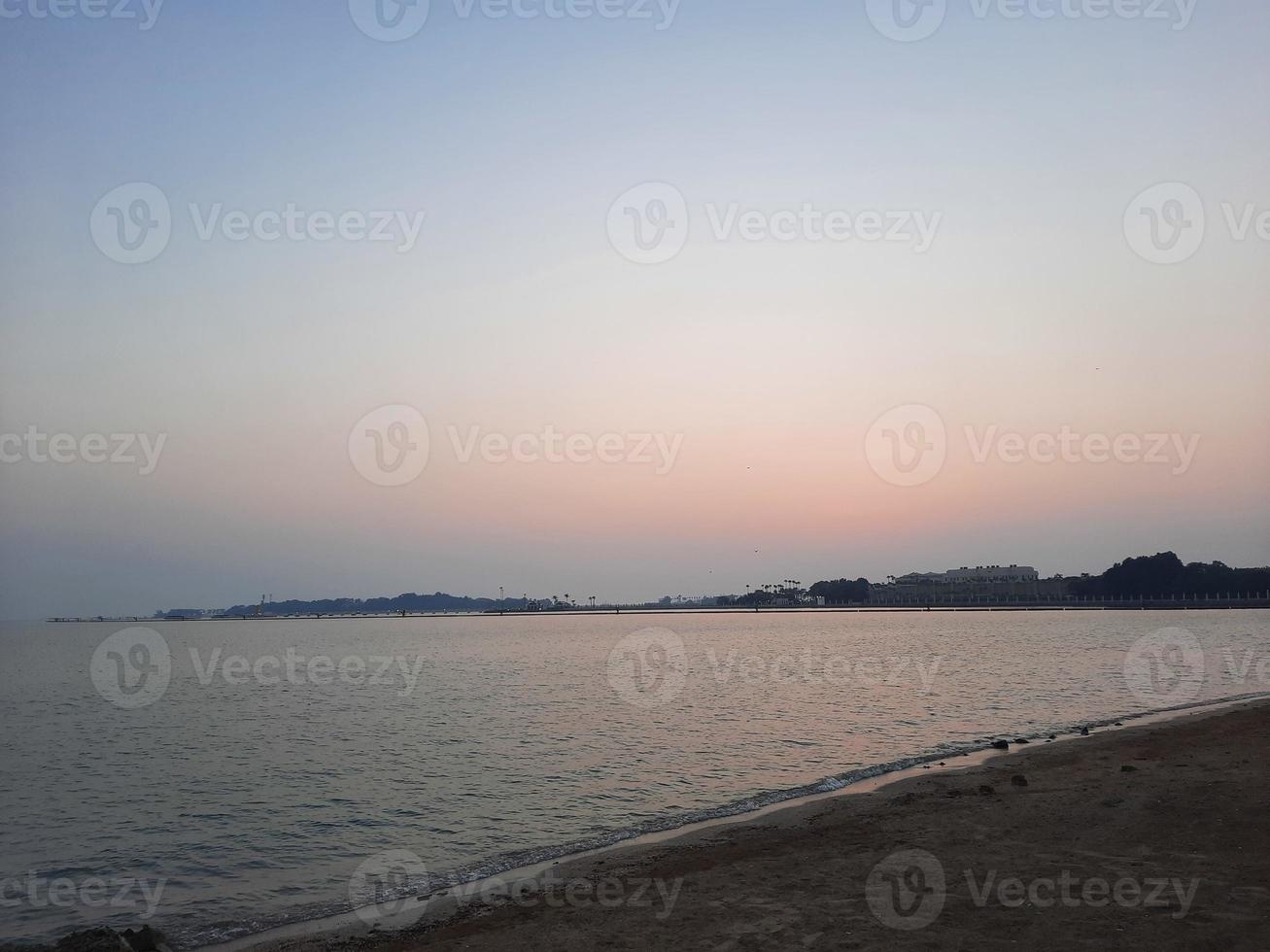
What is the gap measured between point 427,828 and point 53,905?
8.54 metres

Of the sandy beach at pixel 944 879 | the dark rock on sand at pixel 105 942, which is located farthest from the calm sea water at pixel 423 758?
the sandy beach at pixel 944 879

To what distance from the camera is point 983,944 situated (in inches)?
453

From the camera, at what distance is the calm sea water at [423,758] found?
20359mm

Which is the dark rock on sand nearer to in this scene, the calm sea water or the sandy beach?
the calm sea water

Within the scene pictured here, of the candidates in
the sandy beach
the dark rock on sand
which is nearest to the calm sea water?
the dark rock on sand

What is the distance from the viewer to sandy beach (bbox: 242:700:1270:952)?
12141 millimetres

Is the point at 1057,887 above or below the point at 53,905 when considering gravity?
above

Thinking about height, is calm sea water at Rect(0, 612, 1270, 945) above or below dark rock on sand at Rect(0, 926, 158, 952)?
below

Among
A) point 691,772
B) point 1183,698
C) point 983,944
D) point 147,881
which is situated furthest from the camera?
point 1183,698

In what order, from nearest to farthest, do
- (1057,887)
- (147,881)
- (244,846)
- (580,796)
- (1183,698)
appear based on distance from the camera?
(1057,887) → (147,881) → (244,846) → (580,796) → (1183,698)

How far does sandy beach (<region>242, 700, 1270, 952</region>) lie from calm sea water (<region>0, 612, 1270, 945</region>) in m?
3.76

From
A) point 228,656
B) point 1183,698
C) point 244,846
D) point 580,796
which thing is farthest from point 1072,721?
point 228,656

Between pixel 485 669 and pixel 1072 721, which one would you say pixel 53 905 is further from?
pixel 485 669

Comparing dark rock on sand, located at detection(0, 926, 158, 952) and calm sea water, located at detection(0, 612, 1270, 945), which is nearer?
dark rock on sand, located at detection(0, 926, 158, 952)
